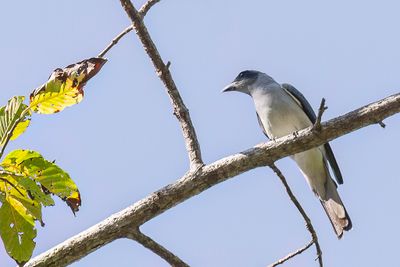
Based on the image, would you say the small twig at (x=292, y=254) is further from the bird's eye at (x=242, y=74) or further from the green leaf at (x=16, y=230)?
the bird's eye at (x=242, y=74)

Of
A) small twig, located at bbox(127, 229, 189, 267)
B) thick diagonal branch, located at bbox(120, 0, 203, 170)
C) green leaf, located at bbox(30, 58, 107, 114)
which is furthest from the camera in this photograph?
thick diagonal branch, located at bbox(120, 0, 203, 170)

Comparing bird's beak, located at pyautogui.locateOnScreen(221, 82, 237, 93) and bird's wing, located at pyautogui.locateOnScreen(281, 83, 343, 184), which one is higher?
bird's beak, located at pyautogui.locateOnScreen(221, 82, 237, 93)

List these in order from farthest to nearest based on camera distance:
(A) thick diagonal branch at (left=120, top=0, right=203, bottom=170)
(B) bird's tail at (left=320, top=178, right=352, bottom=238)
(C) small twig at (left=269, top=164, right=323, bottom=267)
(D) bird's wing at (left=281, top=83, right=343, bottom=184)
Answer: (D) bird's wing at (left=281, top=83, right=343, bottom=184) → (B) bird's tail at (left=320, top=178, right=352, bottom=238) → (A) thick diagonal branch at (left=120, top=0, right=203, bottom=170) → (C) small twig at (left=269, top=164, right=323, bottom=267)

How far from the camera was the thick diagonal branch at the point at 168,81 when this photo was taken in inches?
175

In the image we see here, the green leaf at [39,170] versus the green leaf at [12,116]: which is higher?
the green leaf at [12,116]

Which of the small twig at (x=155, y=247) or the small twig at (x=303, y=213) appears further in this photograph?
the small twig at (x=303, y=213)

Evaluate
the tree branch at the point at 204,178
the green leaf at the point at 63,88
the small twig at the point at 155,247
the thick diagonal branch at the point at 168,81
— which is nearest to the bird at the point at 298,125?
the thick diagonal branch at the point at 168,81

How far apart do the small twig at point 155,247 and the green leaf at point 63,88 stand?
0.83 meters

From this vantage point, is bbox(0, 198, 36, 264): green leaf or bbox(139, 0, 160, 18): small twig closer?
bbox(0, 198, 36, 264): green leaf

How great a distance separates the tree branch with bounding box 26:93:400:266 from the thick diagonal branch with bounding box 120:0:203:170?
0.30m

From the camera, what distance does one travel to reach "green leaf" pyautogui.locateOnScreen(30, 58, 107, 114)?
3553 mm

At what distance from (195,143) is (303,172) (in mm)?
3829

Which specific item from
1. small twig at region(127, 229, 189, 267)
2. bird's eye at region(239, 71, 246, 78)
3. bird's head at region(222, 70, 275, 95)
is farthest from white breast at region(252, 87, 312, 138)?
small twig at region(127, 229, 189, 267)

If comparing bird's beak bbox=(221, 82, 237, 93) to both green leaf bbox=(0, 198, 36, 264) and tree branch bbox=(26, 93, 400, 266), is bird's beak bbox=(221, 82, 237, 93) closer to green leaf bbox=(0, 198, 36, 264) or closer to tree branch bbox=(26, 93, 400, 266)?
tree branch bbox=(26, 93, 400, 266)
